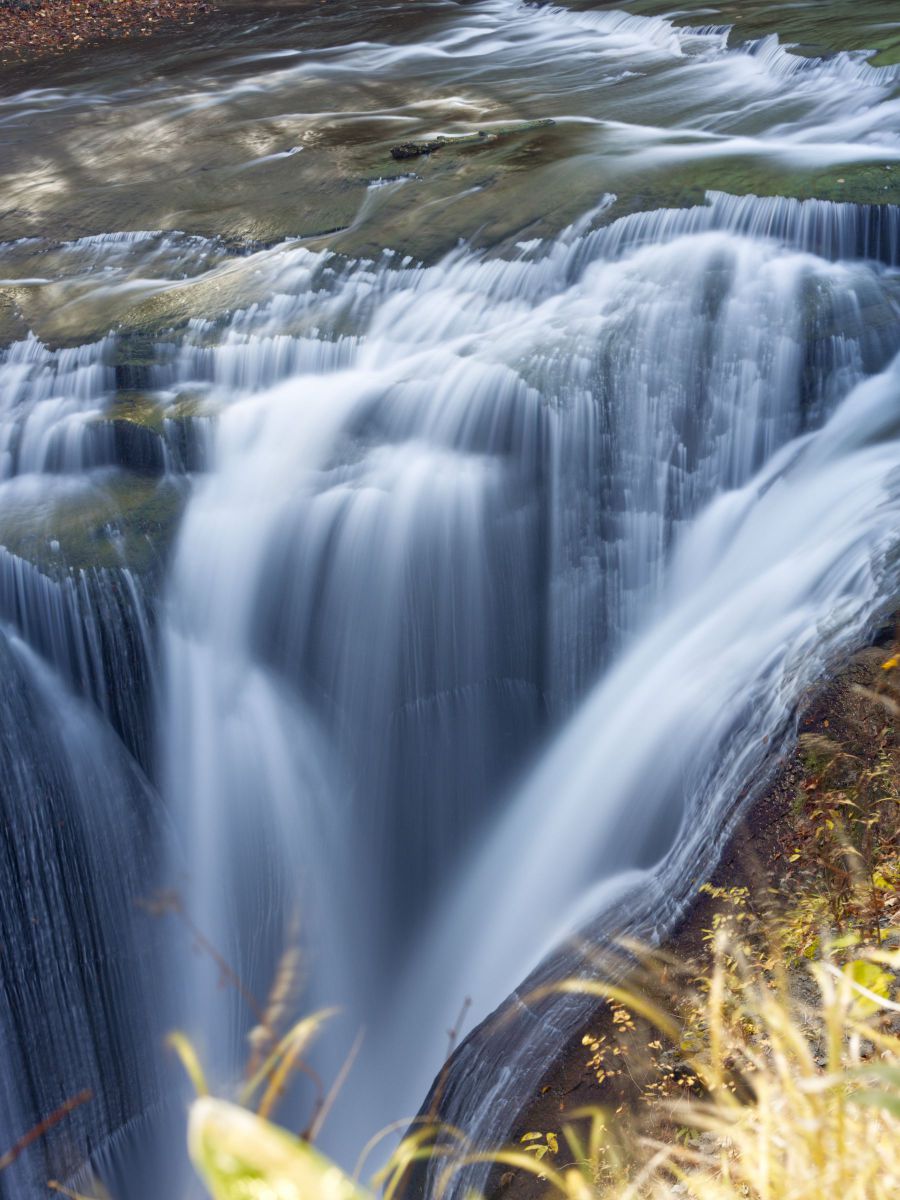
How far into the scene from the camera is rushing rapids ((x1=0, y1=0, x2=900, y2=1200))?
541 centimetres

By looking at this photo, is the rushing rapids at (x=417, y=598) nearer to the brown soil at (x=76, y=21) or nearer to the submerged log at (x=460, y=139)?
the submerged log at (x=460, y=139)

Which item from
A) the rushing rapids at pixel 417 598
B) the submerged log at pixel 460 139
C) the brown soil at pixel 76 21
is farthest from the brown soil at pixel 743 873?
the brown soil at pixel 76 21

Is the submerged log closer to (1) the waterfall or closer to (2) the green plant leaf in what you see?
(1) the waterfall

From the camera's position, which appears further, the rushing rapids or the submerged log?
the submerged log

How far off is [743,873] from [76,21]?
1675 centimetres

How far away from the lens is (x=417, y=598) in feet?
20.9

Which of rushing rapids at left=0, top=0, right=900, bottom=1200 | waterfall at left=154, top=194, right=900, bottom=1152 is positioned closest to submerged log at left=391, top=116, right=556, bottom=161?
rushing rapids at left=0, top=0, right=900, bottom=1200

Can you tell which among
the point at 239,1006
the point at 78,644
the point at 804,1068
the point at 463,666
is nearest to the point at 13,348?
the point at 78,644

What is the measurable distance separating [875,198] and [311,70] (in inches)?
310

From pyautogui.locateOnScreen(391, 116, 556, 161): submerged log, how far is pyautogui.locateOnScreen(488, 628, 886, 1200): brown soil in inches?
265

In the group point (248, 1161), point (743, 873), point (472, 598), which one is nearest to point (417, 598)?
point (472, 598)

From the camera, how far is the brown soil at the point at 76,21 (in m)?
16.0

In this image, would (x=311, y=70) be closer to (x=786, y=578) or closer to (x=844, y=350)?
(x=844, y=350)

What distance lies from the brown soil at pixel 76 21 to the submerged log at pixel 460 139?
8.10 metres
